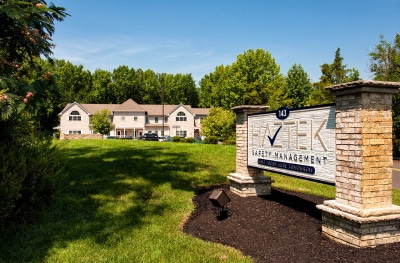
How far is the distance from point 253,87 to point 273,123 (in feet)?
124

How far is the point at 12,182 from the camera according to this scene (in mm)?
5582

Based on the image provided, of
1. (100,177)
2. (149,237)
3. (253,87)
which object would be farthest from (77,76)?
(149,237)

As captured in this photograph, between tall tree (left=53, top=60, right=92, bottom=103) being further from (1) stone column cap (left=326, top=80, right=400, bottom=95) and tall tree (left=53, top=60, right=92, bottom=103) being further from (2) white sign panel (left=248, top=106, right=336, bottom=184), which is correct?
(1) stone column cap (left=326, top=80, right=400, bottom=95)

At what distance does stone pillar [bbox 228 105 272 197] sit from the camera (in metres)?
8.31

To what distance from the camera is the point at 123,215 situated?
23.6 ft

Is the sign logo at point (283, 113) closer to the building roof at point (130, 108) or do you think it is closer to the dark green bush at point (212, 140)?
the dark green bush at point (212, 140)

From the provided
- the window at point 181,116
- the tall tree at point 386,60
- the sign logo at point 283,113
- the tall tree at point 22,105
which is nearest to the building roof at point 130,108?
the window at point 181,116

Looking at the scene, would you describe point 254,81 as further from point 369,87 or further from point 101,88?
point 369,87

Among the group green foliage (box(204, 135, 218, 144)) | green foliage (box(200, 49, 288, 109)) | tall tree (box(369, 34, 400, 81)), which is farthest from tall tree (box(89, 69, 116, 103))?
tall tree (box(369, 34, 400, 81))


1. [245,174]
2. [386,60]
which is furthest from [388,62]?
[245,174]

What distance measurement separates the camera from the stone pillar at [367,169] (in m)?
4.78

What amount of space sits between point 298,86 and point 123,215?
46985 mm

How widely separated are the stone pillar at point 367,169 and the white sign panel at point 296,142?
0.53 m

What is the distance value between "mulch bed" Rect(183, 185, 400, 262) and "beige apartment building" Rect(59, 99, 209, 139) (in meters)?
49.4
